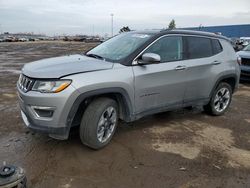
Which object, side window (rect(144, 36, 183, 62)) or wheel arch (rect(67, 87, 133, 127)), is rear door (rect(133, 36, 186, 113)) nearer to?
side window (rect(144, 36, 183, 62))

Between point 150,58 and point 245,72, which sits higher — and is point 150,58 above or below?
above

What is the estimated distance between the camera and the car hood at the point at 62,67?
391 centimetres

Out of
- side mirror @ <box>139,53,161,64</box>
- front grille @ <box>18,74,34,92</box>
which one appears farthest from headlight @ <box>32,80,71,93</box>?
side mirror @ <box>139,53,161,64</box>

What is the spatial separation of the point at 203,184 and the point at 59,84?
7.29 ft

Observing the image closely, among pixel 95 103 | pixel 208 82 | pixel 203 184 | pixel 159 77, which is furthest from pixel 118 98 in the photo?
pixel 208 82

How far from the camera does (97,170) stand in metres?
3.82

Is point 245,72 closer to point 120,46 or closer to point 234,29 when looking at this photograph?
point 120,46

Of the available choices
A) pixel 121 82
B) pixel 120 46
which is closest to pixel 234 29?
pixel 120 46

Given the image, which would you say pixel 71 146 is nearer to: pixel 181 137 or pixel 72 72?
pixel 72 72

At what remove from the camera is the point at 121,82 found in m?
4.30

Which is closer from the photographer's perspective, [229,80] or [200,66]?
[200,66]

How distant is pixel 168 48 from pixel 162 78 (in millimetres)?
623

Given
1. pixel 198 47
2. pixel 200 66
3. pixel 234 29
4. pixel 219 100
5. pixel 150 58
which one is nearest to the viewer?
pixel 150 58

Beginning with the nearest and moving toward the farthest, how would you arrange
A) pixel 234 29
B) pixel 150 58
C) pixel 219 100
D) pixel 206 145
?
1. pixel 150 58
2. pixel 206 145
3. pixel 219 100
4. pixel 234 29
